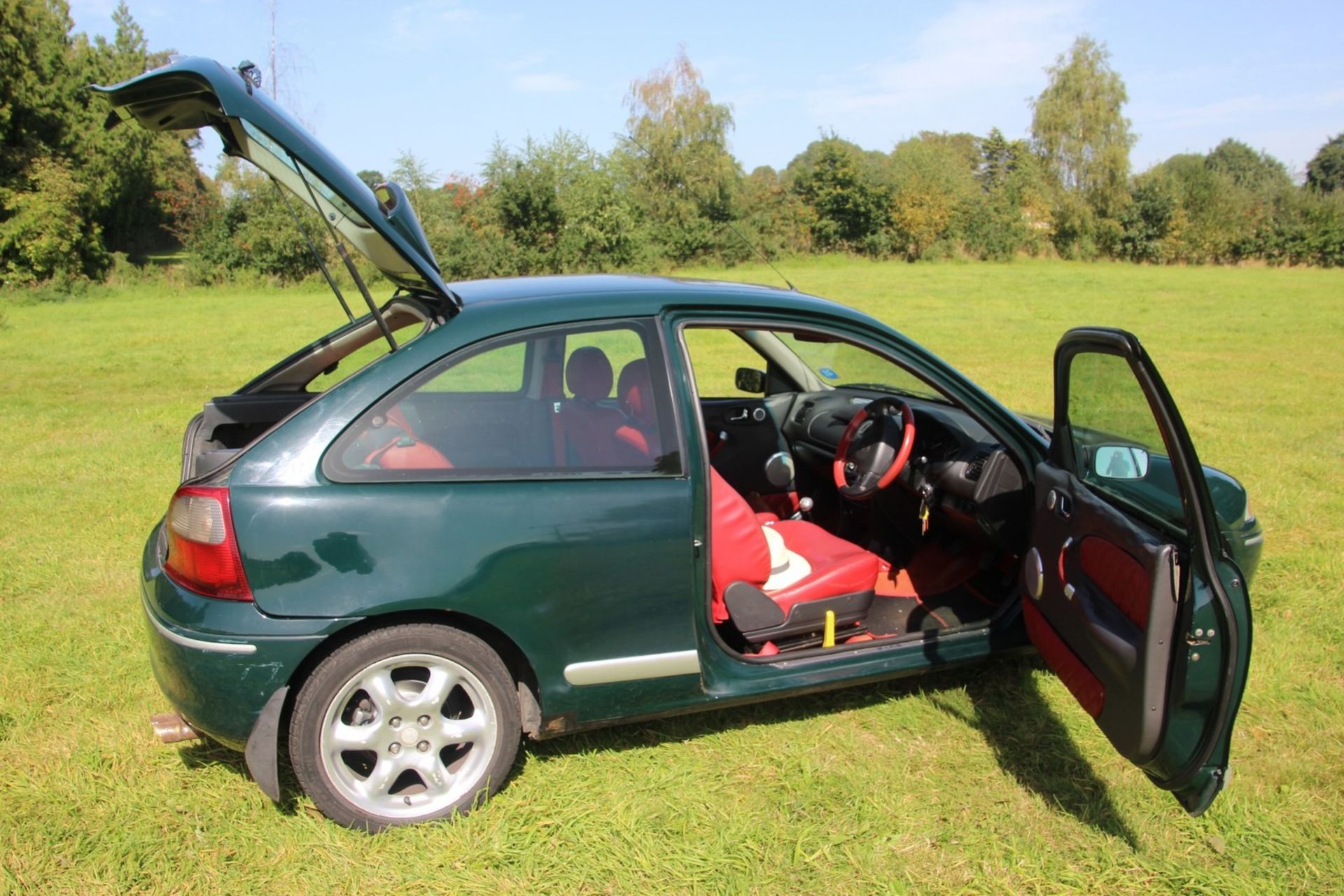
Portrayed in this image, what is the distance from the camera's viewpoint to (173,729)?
280cm

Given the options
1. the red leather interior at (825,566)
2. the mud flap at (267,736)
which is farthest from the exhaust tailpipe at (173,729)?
the red leather interior at (825,566)

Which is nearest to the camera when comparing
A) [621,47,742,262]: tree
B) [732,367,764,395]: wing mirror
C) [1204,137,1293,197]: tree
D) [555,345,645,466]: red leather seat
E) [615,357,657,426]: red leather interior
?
[555,345,645,466]: red leather seat

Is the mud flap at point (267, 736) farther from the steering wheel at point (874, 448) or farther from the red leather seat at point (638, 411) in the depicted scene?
the steering wheel at point (874, 448)

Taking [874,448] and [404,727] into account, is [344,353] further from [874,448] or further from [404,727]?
[874,448]

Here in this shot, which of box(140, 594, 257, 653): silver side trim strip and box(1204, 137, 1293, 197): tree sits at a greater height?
box(1204, 137, 1293, 197): tree

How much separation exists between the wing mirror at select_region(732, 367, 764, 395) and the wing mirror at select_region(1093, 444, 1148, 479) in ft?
7.35

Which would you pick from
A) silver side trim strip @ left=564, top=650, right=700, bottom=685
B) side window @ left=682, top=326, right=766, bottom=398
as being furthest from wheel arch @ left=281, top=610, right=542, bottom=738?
side window @ left=682, top=326, right=766, bottom=398

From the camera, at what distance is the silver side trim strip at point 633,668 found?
2.79 m

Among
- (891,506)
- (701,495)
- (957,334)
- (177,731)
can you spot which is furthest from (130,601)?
(957,334)

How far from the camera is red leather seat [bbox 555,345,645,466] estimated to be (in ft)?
9.14

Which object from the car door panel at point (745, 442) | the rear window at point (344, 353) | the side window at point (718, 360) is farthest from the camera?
the side window at point (718, 360)

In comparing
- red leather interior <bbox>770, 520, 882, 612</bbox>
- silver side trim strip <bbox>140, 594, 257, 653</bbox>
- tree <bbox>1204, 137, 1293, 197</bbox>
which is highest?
tree <bbox>1204, 137, 1293, 197</bbox>

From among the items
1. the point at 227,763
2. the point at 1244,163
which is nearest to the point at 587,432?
the point at 227,763

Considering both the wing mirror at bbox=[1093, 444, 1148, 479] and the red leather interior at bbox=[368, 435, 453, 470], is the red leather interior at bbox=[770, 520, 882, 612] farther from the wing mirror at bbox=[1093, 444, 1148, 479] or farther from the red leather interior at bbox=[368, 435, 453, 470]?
the red leather interior at bbox=[368, 435, 453, 470]
